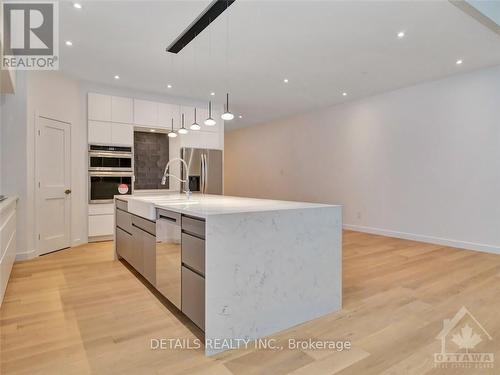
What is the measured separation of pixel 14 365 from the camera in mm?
1731

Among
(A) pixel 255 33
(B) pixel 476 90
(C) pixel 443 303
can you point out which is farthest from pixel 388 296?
(B) pixel 476 90

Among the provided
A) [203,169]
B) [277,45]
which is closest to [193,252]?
[277,45]

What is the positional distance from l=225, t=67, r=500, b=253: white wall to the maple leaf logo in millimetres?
2959

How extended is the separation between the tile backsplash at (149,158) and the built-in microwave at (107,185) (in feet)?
1.31

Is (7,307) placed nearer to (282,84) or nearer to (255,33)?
(255,33)

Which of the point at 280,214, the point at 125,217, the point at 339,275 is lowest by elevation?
the point at 339,275

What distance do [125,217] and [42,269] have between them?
1.27 metres

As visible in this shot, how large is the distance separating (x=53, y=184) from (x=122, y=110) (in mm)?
1764

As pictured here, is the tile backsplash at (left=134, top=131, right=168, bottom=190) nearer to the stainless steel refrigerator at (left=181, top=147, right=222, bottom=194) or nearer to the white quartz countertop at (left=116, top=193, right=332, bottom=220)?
the stainless steel refrigerator at (left=181, top=147, right=222, bottom=194)

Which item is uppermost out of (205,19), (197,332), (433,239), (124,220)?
(205,19)

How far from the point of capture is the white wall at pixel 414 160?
172 inches

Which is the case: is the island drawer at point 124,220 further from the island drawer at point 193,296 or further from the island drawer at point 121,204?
the island drawer at point 193,296

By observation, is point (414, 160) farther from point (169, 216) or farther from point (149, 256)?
point (149, 256)

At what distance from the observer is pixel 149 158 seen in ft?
19.1
